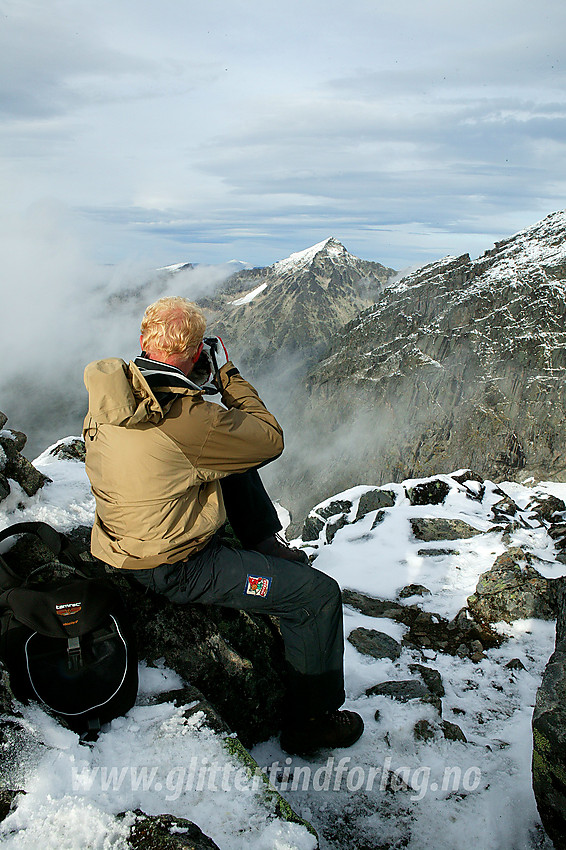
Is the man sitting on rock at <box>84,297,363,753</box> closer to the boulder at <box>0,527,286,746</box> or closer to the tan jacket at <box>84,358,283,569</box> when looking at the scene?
the tan jacket at <box>84,358,283,569</box>

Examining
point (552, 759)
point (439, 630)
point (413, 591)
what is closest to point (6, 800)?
point (552, 759)

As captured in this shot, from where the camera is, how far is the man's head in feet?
15.6

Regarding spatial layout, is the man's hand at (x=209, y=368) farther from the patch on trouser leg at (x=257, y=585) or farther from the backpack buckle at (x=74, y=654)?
the backpack buckle at (x=74, y=654)

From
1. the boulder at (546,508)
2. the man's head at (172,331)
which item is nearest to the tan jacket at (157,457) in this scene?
the man's head at (172,331)

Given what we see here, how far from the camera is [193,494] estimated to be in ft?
15.9

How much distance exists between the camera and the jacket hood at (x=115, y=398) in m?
4.17

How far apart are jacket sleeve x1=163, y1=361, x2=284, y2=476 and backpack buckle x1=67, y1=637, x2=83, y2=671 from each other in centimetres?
184

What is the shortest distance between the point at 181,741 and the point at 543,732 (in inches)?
123

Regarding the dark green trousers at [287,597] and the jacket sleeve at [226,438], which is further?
the dark green trousers at [287,597]

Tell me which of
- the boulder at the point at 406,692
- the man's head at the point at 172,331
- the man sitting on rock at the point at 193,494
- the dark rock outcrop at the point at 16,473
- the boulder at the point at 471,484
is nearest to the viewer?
the man sitting on rock at the point at 193,494

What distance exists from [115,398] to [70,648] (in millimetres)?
2202

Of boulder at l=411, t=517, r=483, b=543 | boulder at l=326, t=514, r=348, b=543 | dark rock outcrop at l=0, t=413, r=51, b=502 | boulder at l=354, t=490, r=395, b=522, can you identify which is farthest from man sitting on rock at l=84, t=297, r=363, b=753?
boulder at l=354, t=490, r=395, b=522

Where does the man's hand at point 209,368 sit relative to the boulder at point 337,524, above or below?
above

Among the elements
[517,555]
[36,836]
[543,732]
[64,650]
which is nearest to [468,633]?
[517,555]
